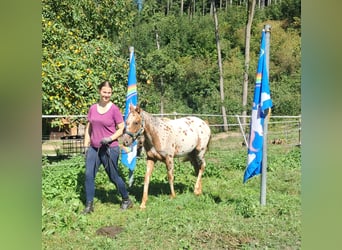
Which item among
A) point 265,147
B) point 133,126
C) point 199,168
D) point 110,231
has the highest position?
point 133,126

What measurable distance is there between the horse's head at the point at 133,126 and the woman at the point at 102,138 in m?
0.06

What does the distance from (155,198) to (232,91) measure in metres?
9.04

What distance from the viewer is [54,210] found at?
10.3 ft

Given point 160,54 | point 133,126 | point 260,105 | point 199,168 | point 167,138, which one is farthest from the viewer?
point 160,54

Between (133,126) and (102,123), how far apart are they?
0.99 feet

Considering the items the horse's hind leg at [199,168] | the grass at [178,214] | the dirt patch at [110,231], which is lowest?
the dirt patch at [110,231]

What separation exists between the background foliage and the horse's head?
5.19 ft

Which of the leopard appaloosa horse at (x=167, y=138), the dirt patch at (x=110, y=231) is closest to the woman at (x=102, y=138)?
the leopard appaloosa horse at (x=167, y=138)

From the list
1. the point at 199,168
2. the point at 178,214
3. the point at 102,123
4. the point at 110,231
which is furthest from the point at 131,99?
the point at 110,231

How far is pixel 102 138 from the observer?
324cm

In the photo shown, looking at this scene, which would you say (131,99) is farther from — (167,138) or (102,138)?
(102,138)

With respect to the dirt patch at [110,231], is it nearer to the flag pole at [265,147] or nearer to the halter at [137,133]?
the halter at [137,133]

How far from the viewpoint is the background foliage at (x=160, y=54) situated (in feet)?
17.8
